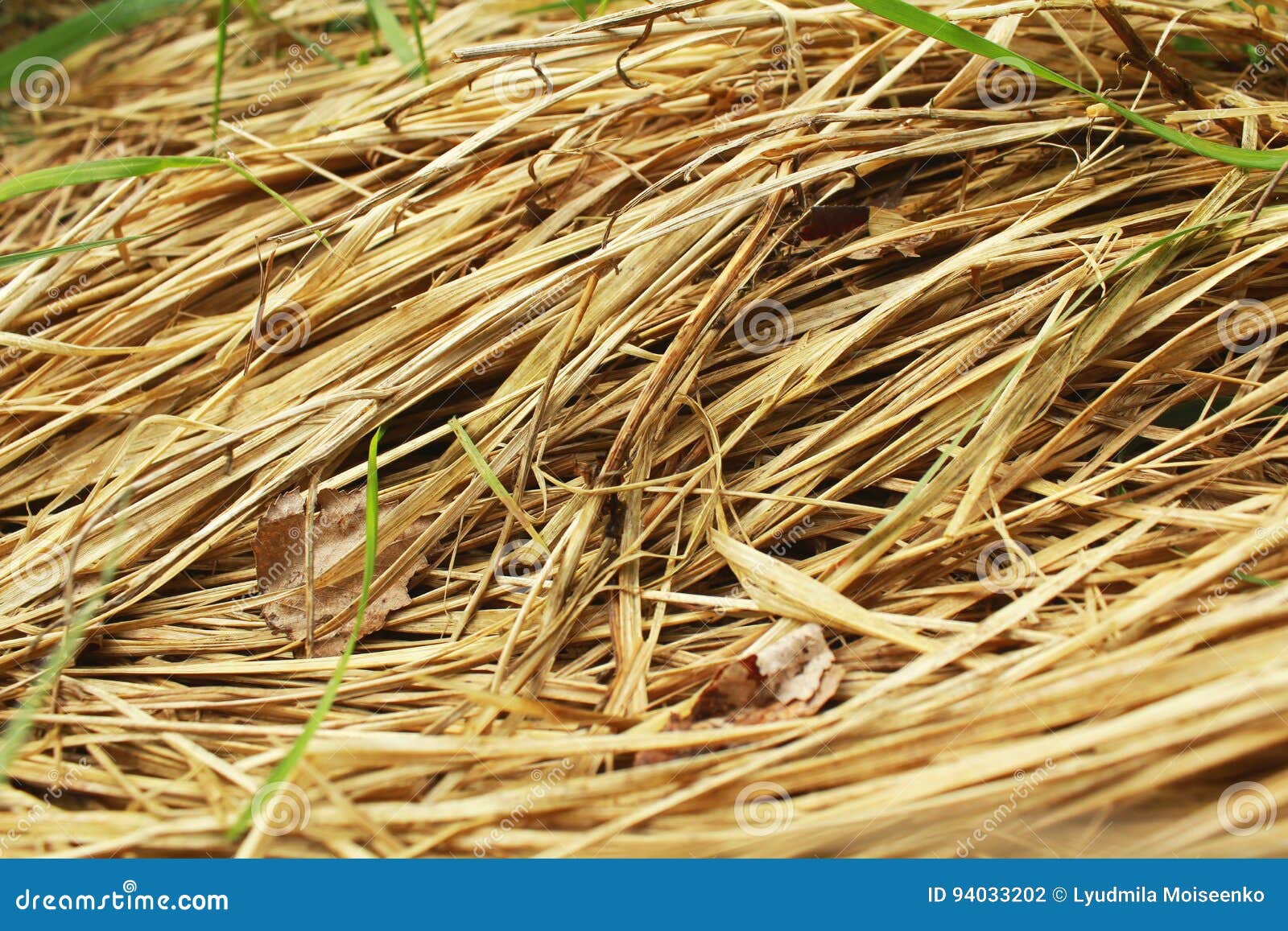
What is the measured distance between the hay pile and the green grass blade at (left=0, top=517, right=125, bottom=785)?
2cm

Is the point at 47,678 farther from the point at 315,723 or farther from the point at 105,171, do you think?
the point at 105,171

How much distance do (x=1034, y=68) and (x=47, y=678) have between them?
164 cm

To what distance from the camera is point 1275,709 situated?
0.92 meters

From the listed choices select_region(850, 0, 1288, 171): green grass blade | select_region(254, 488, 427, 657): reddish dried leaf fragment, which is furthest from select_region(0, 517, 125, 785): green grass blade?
select_region(850, 0, 1288, 171): green grass blade

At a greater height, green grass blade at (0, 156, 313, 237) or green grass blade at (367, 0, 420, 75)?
green grass blade at (367, 0, 420, 75)

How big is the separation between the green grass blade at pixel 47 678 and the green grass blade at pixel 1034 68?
1.33m

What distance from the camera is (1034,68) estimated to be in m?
1.26

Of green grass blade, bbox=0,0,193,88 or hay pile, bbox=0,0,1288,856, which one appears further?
green grass blade, bbox=0,0,193,88

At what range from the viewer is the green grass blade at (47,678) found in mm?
1021

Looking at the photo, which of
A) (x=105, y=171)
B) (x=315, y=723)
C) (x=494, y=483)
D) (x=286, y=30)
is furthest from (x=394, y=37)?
(x=315, y=723)

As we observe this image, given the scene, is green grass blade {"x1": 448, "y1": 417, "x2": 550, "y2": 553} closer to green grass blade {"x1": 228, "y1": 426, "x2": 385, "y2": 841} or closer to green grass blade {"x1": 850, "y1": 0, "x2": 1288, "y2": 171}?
green grass blade {"x1": 228, "y1": 426, "x2": 385, "y2": 841}

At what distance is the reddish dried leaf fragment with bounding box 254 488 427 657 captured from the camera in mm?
1284

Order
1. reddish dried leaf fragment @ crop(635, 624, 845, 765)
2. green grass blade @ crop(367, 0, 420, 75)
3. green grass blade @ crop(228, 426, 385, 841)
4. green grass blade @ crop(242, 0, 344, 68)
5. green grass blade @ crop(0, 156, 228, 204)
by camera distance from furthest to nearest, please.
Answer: green grass blade @ crop(242, 0, 344, 68) → green grass blade @ crop(367, 0, 420, 75) → green grass blade @ crop(0, 156, 228, 204) → reddish dried leaf fragment @ crop(635, 624, 845, 765) → green grass blade @ crop(228, 426, 385, 841)

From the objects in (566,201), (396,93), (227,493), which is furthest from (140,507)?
(396,93)
